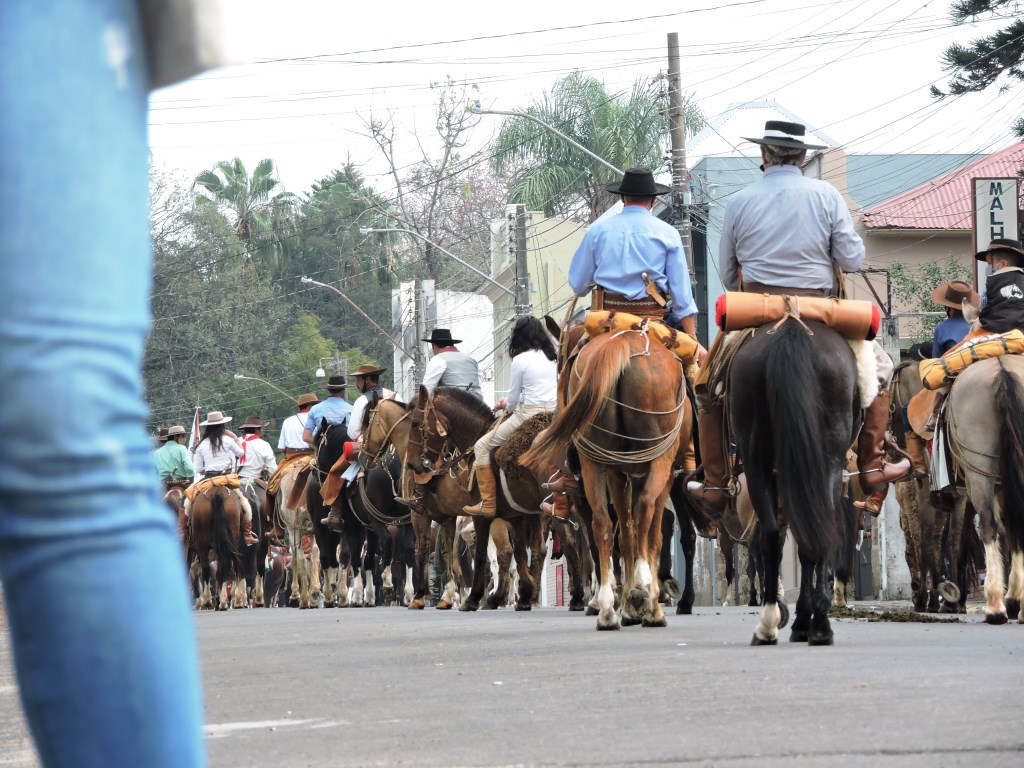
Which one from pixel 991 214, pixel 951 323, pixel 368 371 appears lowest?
pixel 951 323

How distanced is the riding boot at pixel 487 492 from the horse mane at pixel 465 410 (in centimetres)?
119

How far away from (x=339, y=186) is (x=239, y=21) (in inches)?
3722

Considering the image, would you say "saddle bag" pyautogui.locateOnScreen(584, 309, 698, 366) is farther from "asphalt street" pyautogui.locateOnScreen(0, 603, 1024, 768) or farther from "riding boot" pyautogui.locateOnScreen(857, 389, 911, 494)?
"asphalt street" pyautogui.locateOnScreen(0, 603, 1024, 768)

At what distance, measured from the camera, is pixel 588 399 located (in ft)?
38.0

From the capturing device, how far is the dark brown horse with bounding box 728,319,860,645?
9086 mm

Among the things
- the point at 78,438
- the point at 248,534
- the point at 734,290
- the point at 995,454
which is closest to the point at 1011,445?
the point at 995,454

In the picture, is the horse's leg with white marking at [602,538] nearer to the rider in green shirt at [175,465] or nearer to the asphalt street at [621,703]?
the asphalt street at [621,703]

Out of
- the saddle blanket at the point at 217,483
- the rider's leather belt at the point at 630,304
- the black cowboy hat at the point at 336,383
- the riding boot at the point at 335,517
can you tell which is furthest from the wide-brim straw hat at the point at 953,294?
the saddle blanket at the point at 217,483

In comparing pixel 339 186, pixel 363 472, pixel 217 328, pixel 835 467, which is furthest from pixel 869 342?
pixel 339 186

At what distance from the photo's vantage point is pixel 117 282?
187 cm

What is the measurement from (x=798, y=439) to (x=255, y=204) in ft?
291

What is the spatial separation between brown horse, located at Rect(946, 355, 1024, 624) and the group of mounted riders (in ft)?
1.70

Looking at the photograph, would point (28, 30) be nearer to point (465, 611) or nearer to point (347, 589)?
point (465, 611)

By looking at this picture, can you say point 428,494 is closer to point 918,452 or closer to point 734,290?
point 918,452
